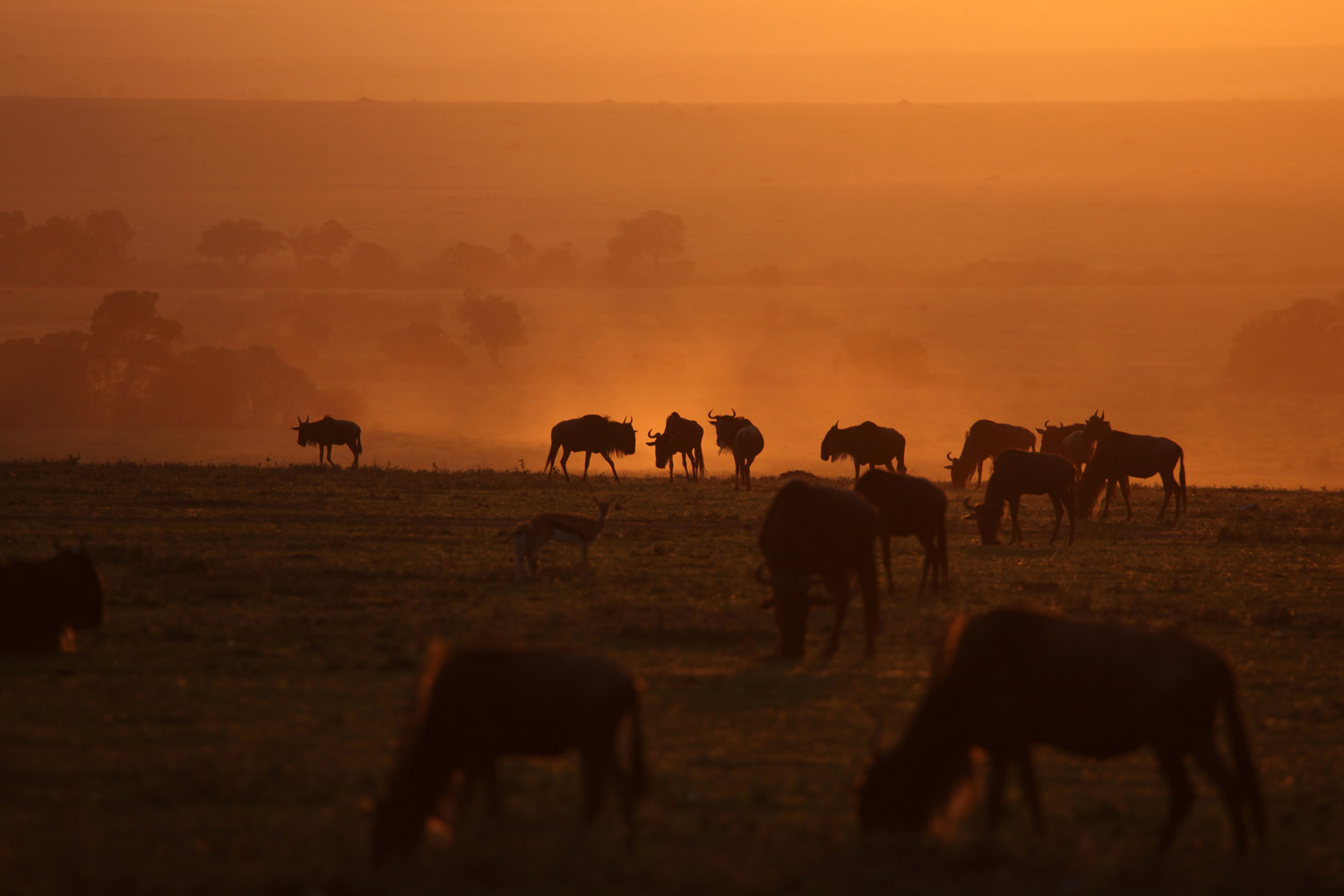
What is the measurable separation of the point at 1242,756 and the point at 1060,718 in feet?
3.66

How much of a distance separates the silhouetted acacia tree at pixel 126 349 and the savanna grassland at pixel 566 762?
248 feet

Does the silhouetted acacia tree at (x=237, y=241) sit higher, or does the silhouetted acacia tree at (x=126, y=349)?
the silhouetted acacia tree at (x=237, y=241)

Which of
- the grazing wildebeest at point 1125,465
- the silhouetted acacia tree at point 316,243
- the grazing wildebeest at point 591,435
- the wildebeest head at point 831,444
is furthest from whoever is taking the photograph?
the silhouetted acacia tree at point 316,243

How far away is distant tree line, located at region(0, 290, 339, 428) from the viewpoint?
314ft

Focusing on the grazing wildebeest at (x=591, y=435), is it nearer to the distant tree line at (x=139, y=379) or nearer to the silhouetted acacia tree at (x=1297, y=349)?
the distant tree line at (x=139, y=379)

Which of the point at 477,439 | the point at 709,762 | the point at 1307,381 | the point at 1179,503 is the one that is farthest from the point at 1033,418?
the point at 709,762

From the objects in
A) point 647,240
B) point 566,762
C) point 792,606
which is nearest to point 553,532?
point 792,606

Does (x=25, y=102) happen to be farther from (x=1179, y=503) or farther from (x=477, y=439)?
(x=1179, y=503)

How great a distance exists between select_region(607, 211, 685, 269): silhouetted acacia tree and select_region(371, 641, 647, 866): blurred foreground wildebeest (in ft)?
421

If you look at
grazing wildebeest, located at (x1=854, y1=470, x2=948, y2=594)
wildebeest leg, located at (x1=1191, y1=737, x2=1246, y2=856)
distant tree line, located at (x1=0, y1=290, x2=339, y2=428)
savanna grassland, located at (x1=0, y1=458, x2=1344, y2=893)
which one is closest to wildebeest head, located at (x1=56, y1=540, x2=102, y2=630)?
savanna grassland, located at (x1=0, y1=458, x2=1344, y2=893)

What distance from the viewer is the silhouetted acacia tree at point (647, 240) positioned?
5315 inches

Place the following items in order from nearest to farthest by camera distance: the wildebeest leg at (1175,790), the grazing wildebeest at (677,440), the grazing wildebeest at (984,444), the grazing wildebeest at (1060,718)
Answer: the grazing wildebeest at (1060,718) → the wildebeest leg at (1175,790) → the grazing wildebeest at (984,444) → the grazing wildebeest at (677,440)

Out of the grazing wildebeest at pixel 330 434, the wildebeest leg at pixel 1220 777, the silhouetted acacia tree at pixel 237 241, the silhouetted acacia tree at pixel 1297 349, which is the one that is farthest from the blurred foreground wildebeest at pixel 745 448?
the silhouetted acacia tree at pixel 237 241

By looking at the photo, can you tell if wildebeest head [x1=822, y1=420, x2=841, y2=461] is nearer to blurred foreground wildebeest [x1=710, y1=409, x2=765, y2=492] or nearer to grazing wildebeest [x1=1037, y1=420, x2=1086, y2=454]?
blurred foreground wildebeest [x1=710, y1=409, x2=765, y2=492]
